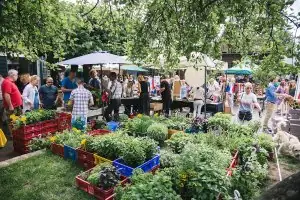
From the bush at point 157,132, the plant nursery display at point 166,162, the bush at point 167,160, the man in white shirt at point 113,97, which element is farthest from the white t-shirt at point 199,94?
the bush at point 167,160

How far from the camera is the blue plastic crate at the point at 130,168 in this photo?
4.85 meters

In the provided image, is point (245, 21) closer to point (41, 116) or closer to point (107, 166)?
point (107, 166)

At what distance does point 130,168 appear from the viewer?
15.8 feet

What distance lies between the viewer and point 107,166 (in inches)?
186

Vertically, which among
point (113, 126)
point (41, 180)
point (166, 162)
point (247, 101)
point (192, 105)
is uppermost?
point (247, 101)

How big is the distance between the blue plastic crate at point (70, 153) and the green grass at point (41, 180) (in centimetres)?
13

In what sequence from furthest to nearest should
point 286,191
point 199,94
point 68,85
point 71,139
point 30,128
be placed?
1. point 199,94
2. point 68,85
3. point 30,128
4. point 71,139
5. point 286,191

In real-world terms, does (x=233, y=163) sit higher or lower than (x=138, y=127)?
lower

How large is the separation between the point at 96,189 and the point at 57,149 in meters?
2.43

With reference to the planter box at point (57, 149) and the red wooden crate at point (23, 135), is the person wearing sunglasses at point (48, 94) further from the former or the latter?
the planter box at point (57, 149)

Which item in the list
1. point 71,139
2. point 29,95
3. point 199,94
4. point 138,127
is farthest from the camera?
point 199,94

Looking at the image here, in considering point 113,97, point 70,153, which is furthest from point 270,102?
point 70,153

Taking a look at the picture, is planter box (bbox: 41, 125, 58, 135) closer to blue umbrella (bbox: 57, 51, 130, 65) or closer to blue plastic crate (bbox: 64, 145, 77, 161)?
blue plastic crate (bbox: 64, 145, 77, 161)

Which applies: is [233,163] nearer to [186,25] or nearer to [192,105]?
[186,25]
